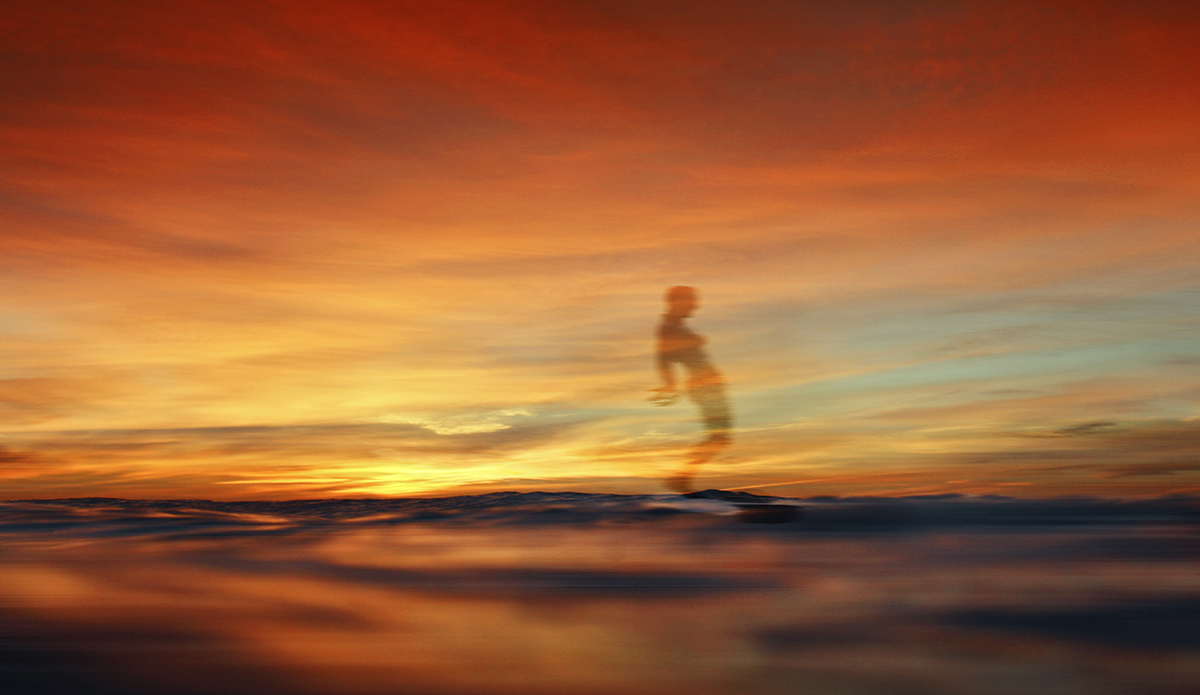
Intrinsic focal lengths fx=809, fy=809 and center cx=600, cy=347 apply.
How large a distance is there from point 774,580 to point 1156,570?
64.4 inches

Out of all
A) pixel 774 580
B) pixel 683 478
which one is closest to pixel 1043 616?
pixel 774 580

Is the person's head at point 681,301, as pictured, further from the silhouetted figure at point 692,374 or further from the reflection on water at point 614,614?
Answer: the reflection on water at point 614,614

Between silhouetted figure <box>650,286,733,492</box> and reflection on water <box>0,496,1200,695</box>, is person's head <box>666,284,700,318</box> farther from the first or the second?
reflection on water <box>0,496,1200,695</box>

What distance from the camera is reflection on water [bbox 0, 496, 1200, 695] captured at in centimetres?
177

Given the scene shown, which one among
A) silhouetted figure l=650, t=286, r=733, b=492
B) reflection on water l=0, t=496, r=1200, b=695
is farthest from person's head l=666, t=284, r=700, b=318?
reflection on water l=0, t=496, r=1200, b=695

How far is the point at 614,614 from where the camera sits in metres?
2.57

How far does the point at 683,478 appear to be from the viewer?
710cm

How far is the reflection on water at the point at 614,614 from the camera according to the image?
1767mm

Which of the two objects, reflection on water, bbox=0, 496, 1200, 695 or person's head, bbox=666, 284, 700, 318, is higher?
person's head, bbox=666, 284, 700, 318

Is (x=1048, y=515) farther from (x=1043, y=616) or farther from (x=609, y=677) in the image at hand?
(x=609, y=677)

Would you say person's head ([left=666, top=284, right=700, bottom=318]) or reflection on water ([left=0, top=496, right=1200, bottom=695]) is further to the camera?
person's head ([left=666, top=284, right=700, bottom=318])

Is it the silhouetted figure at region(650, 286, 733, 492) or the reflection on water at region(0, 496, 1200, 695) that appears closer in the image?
the reflection on water at region(0, 496, 1200, 695)

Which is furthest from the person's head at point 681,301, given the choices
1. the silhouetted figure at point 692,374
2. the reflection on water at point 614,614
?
the reflection on water at point 614,614

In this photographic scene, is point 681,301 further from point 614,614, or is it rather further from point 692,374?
point 614,614
